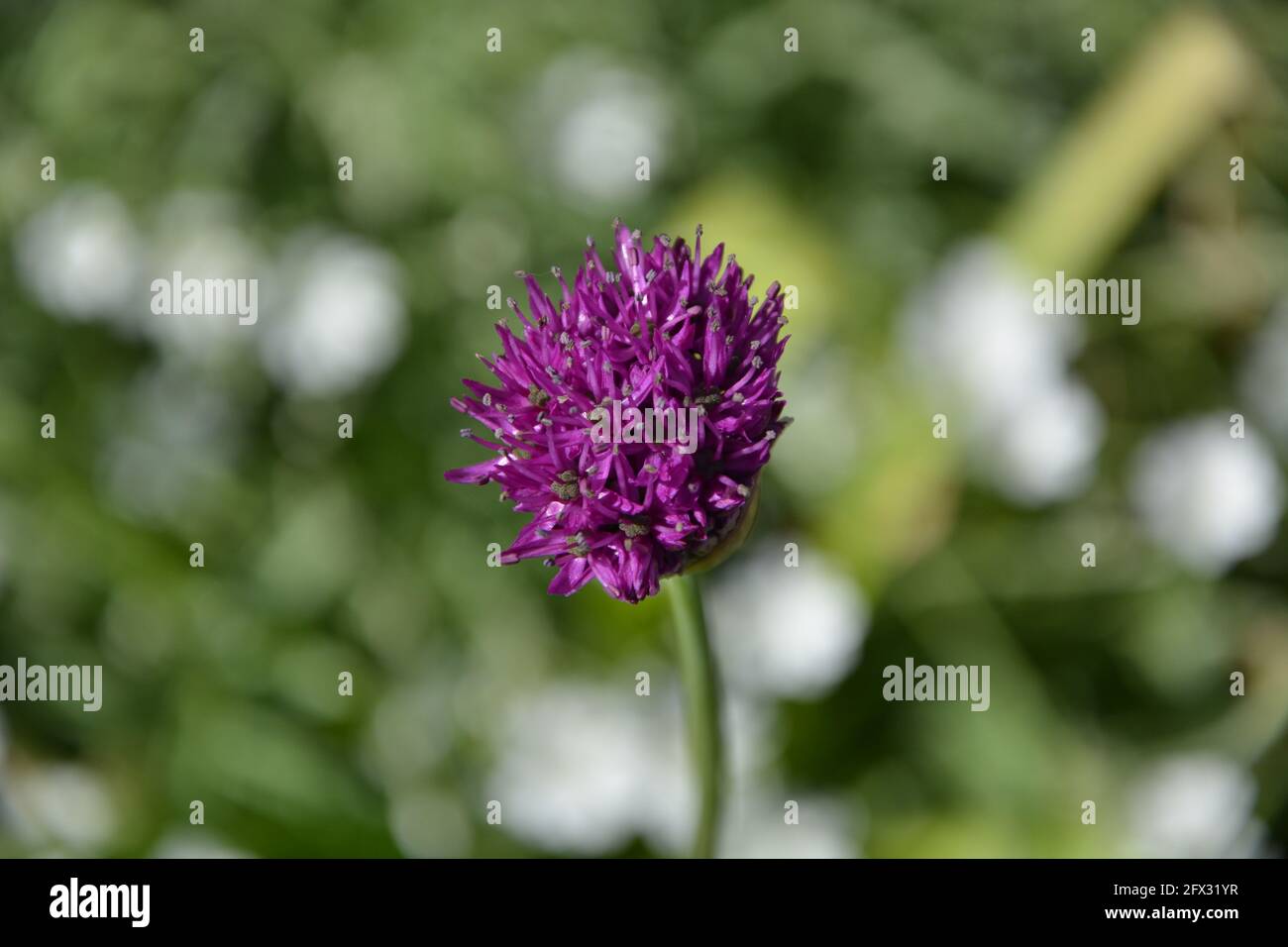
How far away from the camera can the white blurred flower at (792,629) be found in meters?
1.74

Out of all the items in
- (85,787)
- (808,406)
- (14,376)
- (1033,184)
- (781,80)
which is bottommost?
(85,787)

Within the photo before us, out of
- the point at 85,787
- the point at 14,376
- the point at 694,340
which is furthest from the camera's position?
the point at 14,376

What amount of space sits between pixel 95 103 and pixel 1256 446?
228 cm

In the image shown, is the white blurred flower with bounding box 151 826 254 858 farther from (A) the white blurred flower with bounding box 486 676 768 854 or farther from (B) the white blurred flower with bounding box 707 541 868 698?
(B) the white blurred flower with bounding box 707 541 868 698

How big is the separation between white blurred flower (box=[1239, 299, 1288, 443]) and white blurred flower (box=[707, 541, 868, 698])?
2.73 feet

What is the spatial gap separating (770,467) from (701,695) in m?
0.89

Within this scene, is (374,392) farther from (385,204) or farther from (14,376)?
(14,376)

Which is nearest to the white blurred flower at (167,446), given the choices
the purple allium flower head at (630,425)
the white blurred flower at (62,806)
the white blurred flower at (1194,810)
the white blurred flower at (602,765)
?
the white blurred flower at (62,806)

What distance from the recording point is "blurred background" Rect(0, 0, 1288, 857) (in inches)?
67.2

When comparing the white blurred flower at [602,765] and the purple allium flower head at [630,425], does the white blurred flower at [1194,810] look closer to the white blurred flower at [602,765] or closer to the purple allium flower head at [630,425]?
the white blurred flower at [602,765]

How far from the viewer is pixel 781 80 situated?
212 centimetres

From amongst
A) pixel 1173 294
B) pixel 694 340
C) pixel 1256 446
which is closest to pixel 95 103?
pixel 694 340

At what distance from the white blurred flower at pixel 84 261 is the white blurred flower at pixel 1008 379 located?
1.49 m

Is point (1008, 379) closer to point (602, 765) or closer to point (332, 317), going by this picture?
point (602, 765)
